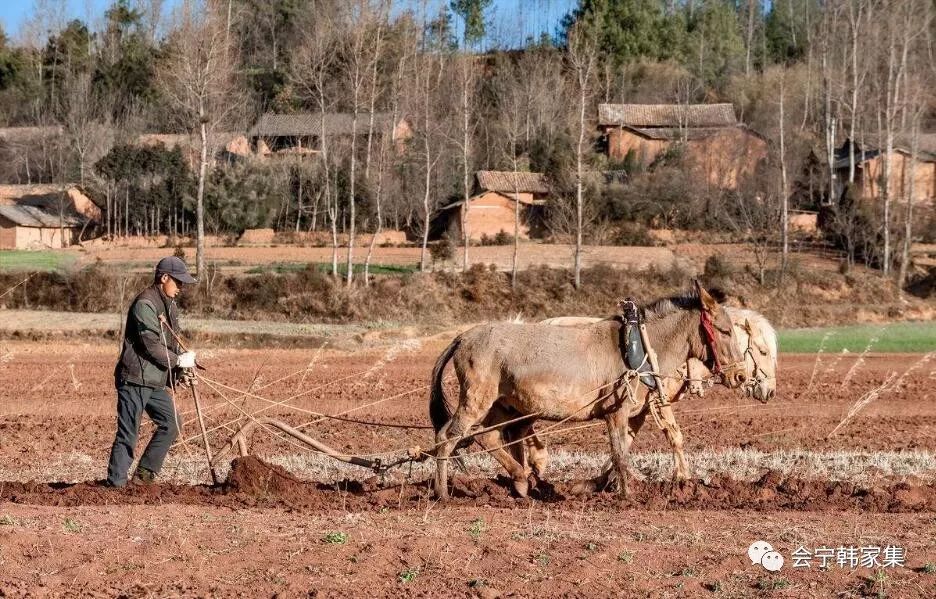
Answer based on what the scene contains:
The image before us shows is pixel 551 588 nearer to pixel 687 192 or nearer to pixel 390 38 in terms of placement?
pixel 390 38

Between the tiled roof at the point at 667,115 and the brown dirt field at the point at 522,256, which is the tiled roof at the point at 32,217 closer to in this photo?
the brown dirt field at the point at 522,256

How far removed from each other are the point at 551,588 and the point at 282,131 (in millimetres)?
73930

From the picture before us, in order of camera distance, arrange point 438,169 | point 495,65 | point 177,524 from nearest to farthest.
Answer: point 177,524
point 438,169
point 495,65

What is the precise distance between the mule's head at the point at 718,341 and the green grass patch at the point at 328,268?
31.8 meters

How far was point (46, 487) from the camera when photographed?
10789 millimetres

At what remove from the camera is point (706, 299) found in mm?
10930

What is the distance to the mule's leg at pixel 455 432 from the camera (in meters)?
10.6

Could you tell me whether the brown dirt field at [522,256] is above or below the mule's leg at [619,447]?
above

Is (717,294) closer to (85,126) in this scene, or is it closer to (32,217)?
(32,217)

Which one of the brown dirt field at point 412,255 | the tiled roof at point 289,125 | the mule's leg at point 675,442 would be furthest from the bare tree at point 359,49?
the mule's leg at point 675,442

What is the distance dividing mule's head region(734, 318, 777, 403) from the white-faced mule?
40 cm

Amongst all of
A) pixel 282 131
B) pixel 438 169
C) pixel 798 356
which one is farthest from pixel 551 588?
pixel 282 131

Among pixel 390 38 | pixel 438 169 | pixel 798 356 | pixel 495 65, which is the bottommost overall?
pixel 798 356

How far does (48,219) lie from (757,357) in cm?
6209
